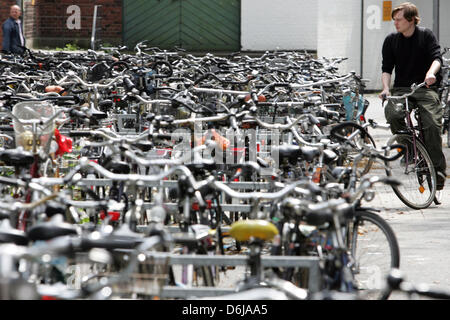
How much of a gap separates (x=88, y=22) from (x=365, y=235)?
22.5 metres

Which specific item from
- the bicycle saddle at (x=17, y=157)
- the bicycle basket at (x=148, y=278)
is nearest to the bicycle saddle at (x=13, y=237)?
the bicycle basket at (x=148, y=278)

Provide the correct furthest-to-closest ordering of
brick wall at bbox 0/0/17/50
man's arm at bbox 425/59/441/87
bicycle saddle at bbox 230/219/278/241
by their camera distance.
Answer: brick wall at bbox 0/0/17/50
man's arm at bbox 425/59/441/87
bicycle saddle at bbox 230/219/278/241

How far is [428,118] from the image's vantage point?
924cm

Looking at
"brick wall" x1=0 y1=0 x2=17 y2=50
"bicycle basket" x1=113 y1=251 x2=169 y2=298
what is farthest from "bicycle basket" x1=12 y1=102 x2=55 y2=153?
"brick wall" x1=0 y1=0 x2=17 y2=50

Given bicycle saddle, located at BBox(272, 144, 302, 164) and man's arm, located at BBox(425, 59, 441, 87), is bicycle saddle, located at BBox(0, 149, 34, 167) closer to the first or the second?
bicycle saddle, located at BBox(272, 144, 302, 164)

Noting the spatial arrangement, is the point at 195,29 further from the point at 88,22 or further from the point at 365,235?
the point at 365,235

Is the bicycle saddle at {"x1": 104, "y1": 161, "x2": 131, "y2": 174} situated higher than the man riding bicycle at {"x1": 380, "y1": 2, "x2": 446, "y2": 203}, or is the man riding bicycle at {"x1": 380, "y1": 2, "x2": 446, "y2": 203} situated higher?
the man riding bicycle at {"x1": 380, "y1": 2, "x2": 446, "y2": 203}

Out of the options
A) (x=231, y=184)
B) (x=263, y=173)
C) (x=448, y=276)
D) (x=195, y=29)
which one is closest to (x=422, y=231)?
(x=448, y=276)

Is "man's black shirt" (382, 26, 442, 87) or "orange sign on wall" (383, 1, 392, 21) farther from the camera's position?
"orange sign on wall" (383, 1, 392, 21)

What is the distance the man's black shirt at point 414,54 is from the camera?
9383mm

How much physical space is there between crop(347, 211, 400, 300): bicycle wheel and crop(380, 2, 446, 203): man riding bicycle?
412 centimetres

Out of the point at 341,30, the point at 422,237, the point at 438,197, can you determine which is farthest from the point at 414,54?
the point at 341,30

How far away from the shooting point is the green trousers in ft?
30.3

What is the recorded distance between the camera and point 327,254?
448 centimetres
